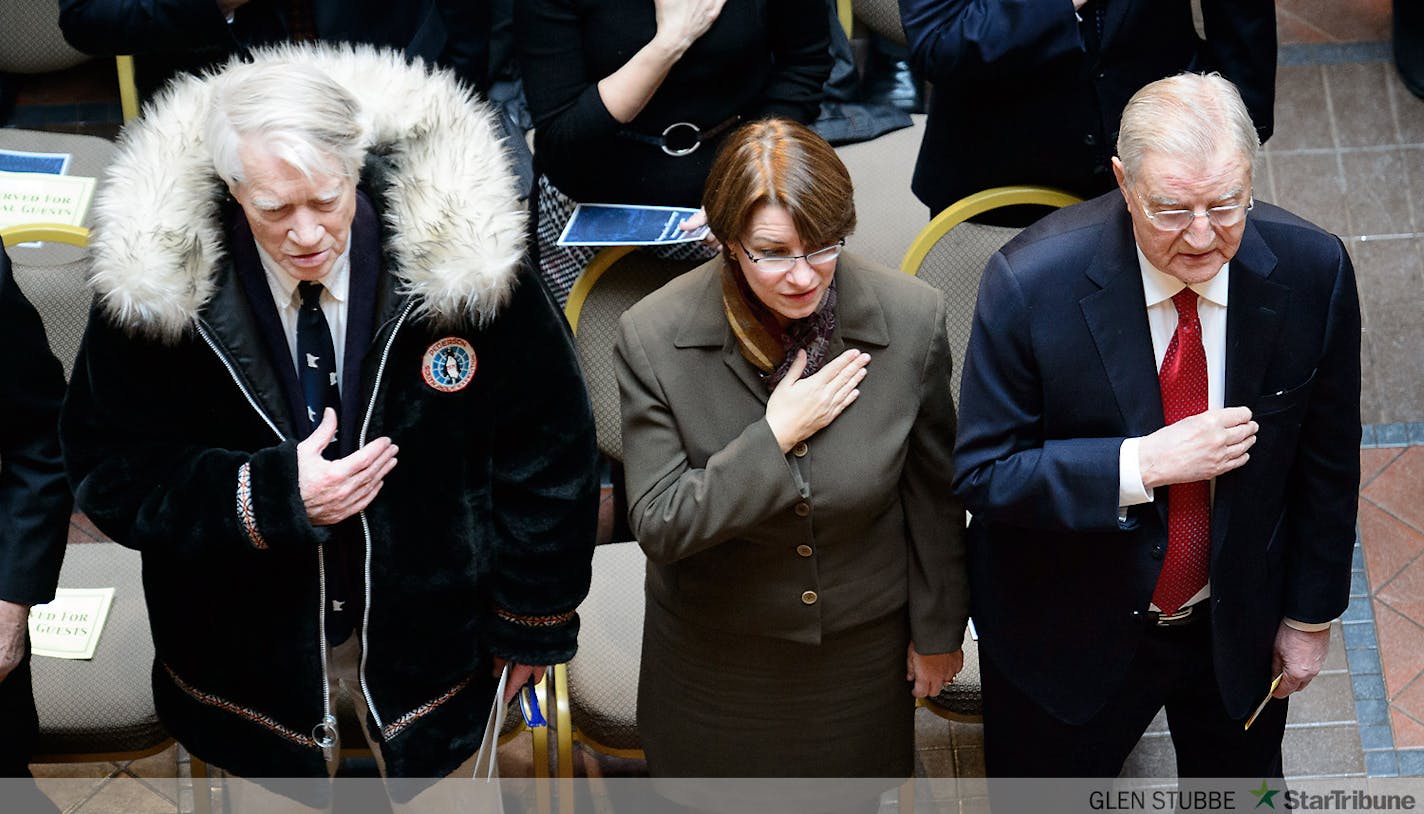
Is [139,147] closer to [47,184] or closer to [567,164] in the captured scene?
[567,164]

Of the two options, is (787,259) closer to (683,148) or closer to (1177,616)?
(1177,616)

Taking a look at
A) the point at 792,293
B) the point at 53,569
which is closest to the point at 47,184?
the point at 53,569

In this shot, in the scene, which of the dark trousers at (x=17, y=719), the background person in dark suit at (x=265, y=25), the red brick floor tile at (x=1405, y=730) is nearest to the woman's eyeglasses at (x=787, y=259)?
the dark trousers at (x=17, y=719)

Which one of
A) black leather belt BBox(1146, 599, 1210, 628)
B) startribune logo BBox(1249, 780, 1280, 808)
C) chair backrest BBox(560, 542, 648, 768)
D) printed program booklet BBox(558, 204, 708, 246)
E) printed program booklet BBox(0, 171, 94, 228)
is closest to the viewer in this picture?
black leather belt BBox(1146, 599, 1210, 628)

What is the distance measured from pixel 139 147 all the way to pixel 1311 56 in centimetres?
423

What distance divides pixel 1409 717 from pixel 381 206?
2.85 metres

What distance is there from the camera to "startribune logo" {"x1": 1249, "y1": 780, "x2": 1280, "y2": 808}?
3266 mm

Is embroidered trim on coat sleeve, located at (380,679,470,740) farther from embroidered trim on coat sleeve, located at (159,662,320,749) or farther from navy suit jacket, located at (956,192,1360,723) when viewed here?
navy suit jacket, located at (956,192,1360,723)

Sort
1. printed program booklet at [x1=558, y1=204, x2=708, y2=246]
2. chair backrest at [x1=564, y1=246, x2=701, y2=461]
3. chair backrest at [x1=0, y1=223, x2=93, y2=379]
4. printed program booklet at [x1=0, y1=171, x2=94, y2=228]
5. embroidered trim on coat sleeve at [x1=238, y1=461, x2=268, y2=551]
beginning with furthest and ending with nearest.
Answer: printed program booklet at [x1=0, y1=171, x2=94, y2=228], chair backrest at [x1=564, y1=246, x2=701, y2=461], chair backrest at [x1=0, y1=223, x2=93, y2=379], printed program booklet at [x1=558, y1=204, x2=708, y2=246], embroidered trim on coat sleeve at [x1=238, y1=461, x2=268, y2=551]

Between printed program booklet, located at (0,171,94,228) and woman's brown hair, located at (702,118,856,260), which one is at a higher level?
woman's brown hair, located at (702,118,856,260)

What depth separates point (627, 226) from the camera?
3848 millimetres

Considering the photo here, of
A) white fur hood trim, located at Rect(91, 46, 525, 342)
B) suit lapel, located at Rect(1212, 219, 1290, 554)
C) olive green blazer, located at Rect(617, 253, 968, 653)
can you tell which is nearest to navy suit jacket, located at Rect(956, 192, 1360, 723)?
suit lapel, located at Rect(1212, 219, 1290, 554)

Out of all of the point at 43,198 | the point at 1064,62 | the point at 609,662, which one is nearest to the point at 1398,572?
the point at 1064,62

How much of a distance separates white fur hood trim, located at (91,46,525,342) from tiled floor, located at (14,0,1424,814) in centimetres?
175
